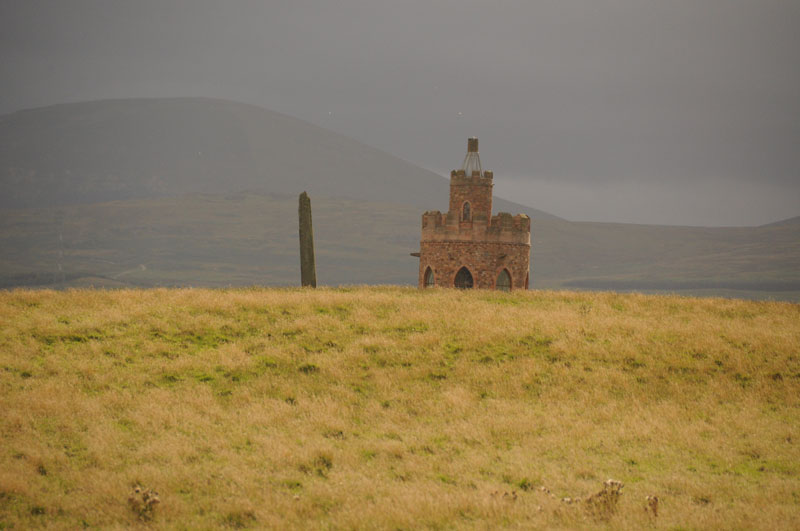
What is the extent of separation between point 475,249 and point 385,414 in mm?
Answer: 25611

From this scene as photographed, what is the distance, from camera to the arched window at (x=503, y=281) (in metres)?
41.8

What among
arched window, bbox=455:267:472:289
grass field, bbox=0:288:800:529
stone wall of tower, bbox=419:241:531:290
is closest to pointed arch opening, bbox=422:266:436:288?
stone wall of tower, bbox=419:241:531:290

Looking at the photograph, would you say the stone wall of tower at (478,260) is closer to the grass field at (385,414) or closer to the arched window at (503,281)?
the arched window at (503,281)

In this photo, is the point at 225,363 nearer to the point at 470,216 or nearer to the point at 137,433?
the point at 137,433

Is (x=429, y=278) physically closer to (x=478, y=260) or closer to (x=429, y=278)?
(x=429, y=278)

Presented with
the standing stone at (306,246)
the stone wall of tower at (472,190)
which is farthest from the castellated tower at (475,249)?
the standing stone at (306,246)

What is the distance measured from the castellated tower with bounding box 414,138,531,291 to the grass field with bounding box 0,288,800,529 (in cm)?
1422

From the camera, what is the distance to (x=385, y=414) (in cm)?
1717

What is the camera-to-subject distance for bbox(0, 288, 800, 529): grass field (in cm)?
1223

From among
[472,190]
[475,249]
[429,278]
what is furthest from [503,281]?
[472,190]

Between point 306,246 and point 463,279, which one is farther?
point 463,279

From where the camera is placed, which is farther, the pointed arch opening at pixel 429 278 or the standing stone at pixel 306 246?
the pointed arch opening at pixel 429 278

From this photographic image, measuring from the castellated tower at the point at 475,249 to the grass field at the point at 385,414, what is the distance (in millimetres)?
14222

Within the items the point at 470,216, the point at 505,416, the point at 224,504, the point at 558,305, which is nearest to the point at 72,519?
the point at 224,504
